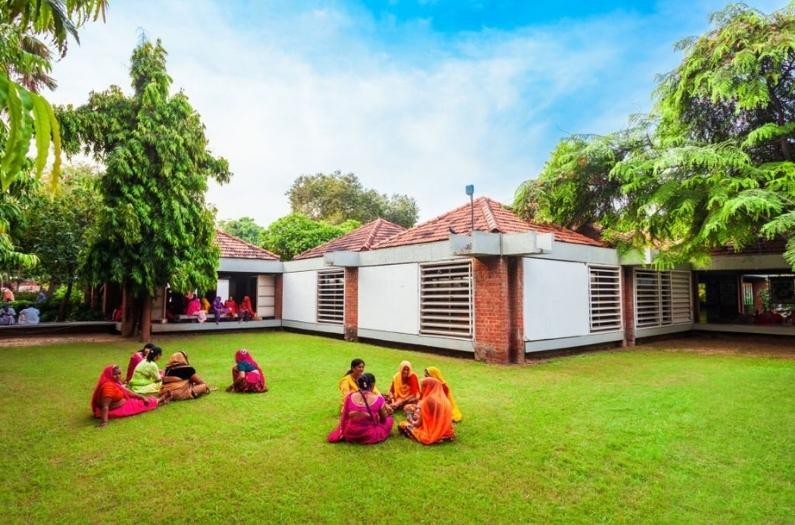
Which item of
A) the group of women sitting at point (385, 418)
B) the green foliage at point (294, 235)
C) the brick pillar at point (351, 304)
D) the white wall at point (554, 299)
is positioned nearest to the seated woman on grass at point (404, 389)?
the group of women sitting at point (385, 418)

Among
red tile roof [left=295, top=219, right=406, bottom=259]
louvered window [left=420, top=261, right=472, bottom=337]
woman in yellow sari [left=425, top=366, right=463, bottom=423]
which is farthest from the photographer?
red tile roof [left=295, top=219, right=406, bottom=259]

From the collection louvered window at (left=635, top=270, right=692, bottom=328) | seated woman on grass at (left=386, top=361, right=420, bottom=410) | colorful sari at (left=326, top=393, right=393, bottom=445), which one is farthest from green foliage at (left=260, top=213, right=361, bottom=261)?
colorful sari at (left=326, top=393, right=393, bottom=445)

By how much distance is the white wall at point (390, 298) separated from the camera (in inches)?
483

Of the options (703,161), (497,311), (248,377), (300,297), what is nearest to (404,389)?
(248,377)

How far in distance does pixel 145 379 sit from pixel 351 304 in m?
8.27

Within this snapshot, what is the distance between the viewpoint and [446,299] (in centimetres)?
1142

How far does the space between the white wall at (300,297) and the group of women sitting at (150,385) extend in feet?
28.8

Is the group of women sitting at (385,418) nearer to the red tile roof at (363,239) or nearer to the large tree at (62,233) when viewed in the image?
the red tile roof at (363,239)

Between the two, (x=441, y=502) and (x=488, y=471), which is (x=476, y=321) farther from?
(x=441, y=502)

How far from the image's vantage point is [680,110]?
13.2 m

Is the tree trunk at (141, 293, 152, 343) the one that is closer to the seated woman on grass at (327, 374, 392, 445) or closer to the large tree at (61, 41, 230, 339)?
the large tree at (61, 41, 230, 339)

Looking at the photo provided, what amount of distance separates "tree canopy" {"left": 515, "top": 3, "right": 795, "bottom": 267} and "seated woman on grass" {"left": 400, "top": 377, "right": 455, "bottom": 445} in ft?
29.8

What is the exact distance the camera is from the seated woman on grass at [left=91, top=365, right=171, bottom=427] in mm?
5703

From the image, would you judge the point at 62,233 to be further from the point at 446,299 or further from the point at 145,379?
the point at 446,299
